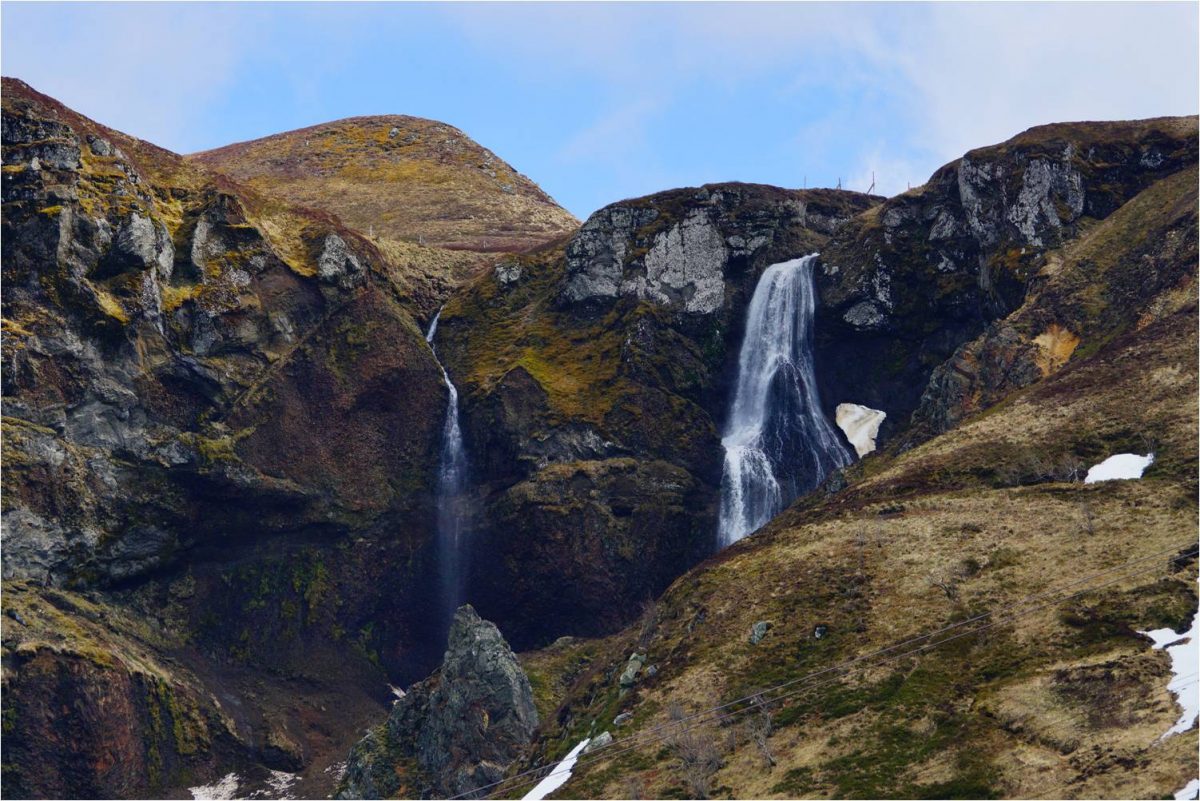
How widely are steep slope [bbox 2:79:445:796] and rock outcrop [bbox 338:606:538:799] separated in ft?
48.2

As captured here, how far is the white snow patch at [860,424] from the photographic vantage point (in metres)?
104

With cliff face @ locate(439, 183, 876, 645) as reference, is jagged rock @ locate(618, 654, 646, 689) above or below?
below

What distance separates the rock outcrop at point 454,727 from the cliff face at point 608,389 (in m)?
19.9

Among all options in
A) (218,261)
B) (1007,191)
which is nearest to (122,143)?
(218,261)

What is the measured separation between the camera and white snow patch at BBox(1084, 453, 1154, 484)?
65.8 metres

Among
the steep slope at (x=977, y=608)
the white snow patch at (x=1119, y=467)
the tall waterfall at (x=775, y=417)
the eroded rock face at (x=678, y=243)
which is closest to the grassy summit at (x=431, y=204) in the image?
the eroded rock face at (x=678, y=243)

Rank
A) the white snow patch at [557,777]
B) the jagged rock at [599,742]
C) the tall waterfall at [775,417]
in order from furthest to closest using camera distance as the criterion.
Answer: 1. the tall waterfall at [775,417]
2. the jagged rock at [599,742]
3. the white snow patch at [557,777]

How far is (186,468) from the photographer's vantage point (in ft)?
321

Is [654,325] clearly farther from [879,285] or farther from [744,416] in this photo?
[879,285]

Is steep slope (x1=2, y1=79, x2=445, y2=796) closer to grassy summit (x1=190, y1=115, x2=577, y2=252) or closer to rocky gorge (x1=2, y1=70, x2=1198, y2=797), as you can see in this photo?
rocky gorge (x1=2, y1=70, x2=1198, y2=797)

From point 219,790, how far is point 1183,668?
60.8 meters

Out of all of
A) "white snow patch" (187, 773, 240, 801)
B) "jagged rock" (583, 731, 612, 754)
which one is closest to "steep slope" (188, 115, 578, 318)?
"white snow patch" (187, 773, 240, 801)

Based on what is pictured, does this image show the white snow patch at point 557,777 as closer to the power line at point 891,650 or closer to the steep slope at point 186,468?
the power line at point 891,650

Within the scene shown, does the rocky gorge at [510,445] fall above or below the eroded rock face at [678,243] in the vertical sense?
below
